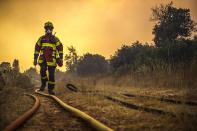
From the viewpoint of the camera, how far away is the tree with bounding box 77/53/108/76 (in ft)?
106

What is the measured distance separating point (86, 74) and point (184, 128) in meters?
30.4

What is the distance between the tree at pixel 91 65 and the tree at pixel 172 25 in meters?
10.9

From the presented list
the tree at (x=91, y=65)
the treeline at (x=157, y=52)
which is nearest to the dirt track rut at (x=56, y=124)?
the treeline at (x=157, y=52)

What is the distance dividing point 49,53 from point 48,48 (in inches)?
9.5

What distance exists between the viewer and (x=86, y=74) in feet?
106

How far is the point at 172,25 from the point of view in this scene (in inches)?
987

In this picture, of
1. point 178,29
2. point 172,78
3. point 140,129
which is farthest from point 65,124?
point 178,29

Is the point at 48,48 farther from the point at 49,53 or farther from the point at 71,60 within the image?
the point at 71,60

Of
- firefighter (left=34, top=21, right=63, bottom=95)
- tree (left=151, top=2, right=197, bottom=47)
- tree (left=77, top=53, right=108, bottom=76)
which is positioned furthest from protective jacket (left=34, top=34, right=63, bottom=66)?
tree (left=77, top=53, right=108, bottom=76)

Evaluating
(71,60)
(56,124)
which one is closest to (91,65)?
(71,60)

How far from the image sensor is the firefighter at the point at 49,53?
791 cm

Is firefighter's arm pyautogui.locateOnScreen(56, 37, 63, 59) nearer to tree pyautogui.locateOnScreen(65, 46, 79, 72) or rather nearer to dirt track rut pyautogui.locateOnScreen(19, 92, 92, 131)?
dirt track rut pyautogui.locateOnScreen(19, 92, 92, 131)

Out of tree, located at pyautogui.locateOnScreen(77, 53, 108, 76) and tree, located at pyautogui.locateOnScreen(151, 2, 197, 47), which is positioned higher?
tree, located at pyautogui.locateOnScreen(151, 2, 197, 47)

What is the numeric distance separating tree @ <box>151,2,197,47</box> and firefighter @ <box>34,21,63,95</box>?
19187 mm
